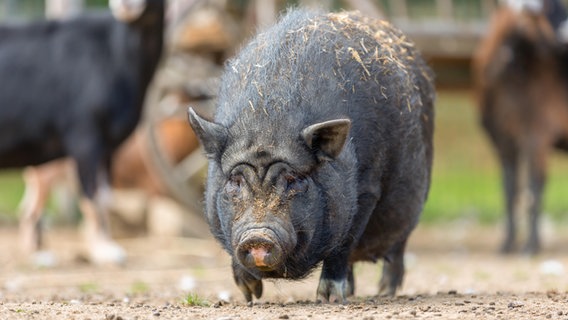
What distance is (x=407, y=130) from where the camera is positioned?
5836 millimetres

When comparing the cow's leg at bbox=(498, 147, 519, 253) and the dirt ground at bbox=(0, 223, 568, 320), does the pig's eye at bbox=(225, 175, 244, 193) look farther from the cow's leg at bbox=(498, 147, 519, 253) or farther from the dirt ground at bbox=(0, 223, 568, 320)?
the cow's leg at bbox=(498, 147, 519, 253)

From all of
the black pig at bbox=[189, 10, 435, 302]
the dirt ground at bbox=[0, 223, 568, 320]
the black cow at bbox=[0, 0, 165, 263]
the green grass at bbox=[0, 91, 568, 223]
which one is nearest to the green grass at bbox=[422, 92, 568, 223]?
the green grass at bbox=[0, 91, 568, 223]

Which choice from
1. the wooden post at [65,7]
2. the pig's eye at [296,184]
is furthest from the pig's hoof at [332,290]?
the wooden post at [65,7]

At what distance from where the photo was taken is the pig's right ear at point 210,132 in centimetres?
524

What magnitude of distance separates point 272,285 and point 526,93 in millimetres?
4391

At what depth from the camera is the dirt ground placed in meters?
5.00

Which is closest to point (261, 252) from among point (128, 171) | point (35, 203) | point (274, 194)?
point (274, 194)

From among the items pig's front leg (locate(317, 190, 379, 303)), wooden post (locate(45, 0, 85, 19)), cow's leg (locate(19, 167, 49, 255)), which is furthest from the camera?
wooden post (locate(45, 0, 85, 19))

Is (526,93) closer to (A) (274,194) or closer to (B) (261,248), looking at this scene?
(A) (274,194)

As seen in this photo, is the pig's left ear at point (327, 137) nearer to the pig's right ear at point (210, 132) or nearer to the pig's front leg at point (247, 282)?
the pig's right ear at point (210, 132)

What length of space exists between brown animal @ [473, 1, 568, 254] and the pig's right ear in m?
6.52

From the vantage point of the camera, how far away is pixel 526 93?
11.4m

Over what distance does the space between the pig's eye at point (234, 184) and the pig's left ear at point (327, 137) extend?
35cm

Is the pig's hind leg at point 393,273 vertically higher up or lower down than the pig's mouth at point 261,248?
lower down
